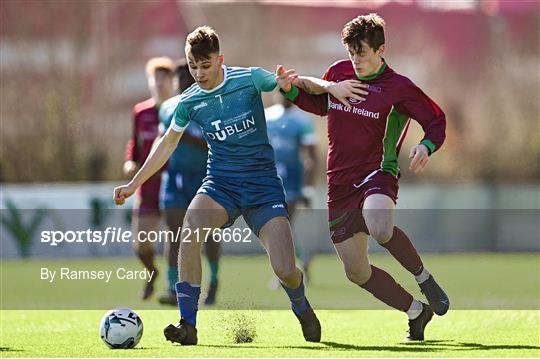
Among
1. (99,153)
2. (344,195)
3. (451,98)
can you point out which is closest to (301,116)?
(344,195)

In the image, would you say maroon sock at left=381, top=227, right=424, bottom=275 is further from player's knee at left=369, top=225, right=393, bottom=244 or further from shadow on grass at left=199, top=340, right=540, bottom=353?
shadow on grass at left=199, top=340, right=540, bottom=353

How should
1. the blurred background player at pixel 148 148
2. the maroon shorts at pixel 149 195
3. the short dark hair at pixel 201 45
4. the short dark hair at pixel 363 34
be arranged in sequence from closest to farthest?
1. the short dark hair at pixel 201 45
2. the short dark hair at pixel 363 34
3. the blurred background player at pixel 148 148
4. the maroon shorts at pixel 149 195

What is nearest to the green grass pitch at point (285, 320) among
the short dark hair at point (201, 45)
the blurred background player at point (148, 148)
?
the blurred background player at point (148, 148)

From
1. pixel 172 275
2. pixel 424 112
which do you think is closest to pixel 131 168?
pixel 172 275

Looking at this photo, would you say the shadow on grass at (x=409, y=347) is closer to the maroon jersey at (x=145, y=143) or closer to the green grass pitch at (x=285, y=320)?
the green grass pitch at (x=285, y=320)

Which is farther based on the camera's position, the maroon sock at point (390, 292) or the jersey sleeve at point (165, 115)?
the jersey sleeve at point (165, 115)

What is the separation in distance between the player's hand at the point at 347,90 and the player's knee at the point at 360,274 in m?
1.09

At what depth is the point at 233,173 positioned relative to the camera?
364 inches

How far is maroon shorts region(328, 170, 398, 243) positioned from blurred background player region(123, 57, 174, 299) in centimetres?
404

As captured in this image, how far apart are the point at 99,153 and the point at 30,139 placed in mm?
1344

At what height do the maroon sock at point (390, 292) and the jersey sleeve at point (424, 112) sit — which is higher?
the jersey sleeve at point (424, 112)

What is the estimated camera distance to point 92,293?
49.2 ft

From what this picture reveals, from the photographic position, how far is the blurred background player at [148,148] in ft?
43.3

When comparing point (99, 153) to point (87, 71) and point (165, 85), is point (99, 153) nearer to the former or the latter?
point (87, 71)
